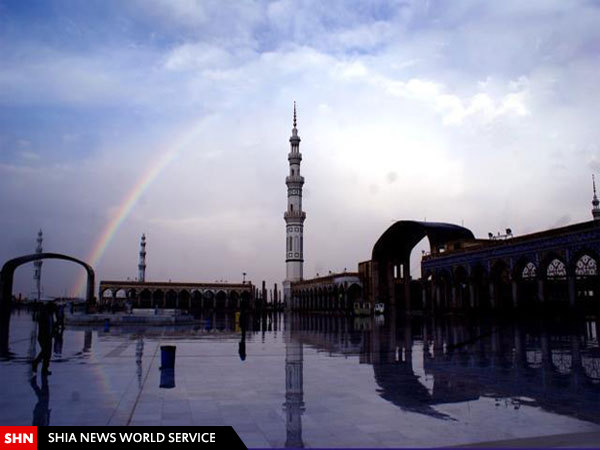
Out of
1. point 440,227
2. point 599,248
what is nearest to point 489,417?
point 599,248

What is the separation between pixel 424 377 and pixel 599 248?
20.2 meters

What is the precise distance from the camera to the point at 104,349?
549 inches

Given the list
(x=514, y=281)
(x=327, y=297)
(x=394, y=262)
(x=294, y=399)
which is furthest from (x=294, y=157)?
(x=294, y=399)

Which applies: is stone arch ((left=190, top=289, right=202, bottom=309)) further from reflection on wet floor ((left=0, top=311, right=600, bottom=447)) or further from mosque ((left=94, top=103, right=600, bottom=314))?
reflection on wet floor ((left=0, top=311, right=600, bottom=447))

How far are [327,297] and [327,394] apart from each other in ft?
184

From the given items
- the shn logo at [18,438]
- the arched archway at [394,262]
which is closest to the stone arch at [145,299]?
the arched archway at [394,262]

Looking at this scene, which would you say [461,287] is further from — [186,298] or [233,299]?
[186,298]

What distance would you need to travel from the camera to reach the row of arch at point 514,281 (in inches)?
1060

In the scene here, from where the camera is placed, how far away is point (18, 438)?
15.9ft

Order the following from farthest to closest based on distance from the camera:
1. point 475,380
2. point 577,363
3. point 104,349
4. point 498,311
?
1. point 498,311
2. point 104,349
3. point 577,363
4. point 475,380

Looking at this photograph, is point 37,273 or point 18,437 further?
point 37,273

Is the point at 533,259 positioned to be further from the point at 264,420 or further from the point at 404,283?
the point at 264,420

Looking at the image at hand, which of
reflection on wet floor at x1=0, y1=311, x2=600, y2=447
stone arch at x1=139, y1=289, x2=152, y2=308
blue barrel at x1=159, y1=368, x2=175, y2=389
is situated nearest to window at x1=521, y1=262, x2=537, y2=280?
reflection on wet floor at x1=0, y1=311, x2=600, y2=447

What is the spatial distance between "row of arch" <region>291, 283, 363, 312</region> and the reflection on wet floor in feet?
132
